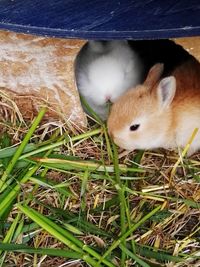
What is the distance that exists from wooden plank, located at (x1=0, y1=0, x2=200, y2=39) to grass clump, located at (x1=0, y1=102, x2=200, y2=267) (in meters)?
0.71

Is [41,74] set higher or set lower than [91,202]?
higher

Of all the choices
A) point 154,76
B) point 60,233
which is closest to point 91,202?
point 60,233

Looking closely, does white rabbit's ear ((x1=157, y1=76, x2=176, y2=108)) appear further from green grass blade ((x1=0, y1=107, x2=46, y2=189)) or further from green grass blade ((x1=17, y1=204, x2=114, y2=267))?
green grass blade ((x1=17, y1=204, x2=114, y2=267))

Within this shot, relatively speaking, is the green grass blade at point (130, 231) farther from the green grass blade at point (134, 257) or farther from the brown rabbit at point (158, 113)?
the brown rabbit at point (158, 113)

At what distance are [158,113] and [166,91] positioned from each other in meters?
0.11

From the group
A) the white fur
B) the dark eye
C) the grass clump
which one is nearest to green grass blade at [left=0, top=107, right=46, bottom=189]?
the grass clump

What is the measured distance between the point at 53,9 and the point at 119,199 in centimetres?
87

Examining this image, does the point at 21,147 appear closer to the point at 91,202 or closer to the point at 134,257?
the point at 91,202

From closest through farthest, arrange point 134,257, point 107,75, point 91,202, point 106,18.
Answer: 1. point 106,18
2. point 134,257
3. point 91,202
4. point 107,75

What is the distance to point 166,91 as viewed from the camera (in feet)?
9.52

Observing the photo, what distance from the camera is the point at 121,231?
107 inches

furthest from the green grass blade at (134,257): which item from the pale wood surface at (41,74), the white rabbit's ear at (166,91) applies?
the pale wood surface at (41,74)

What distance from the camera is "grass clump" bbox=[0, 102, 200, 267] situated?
269cm

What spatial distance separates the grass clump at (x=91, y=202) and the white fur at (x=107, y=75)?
0.17 metres
